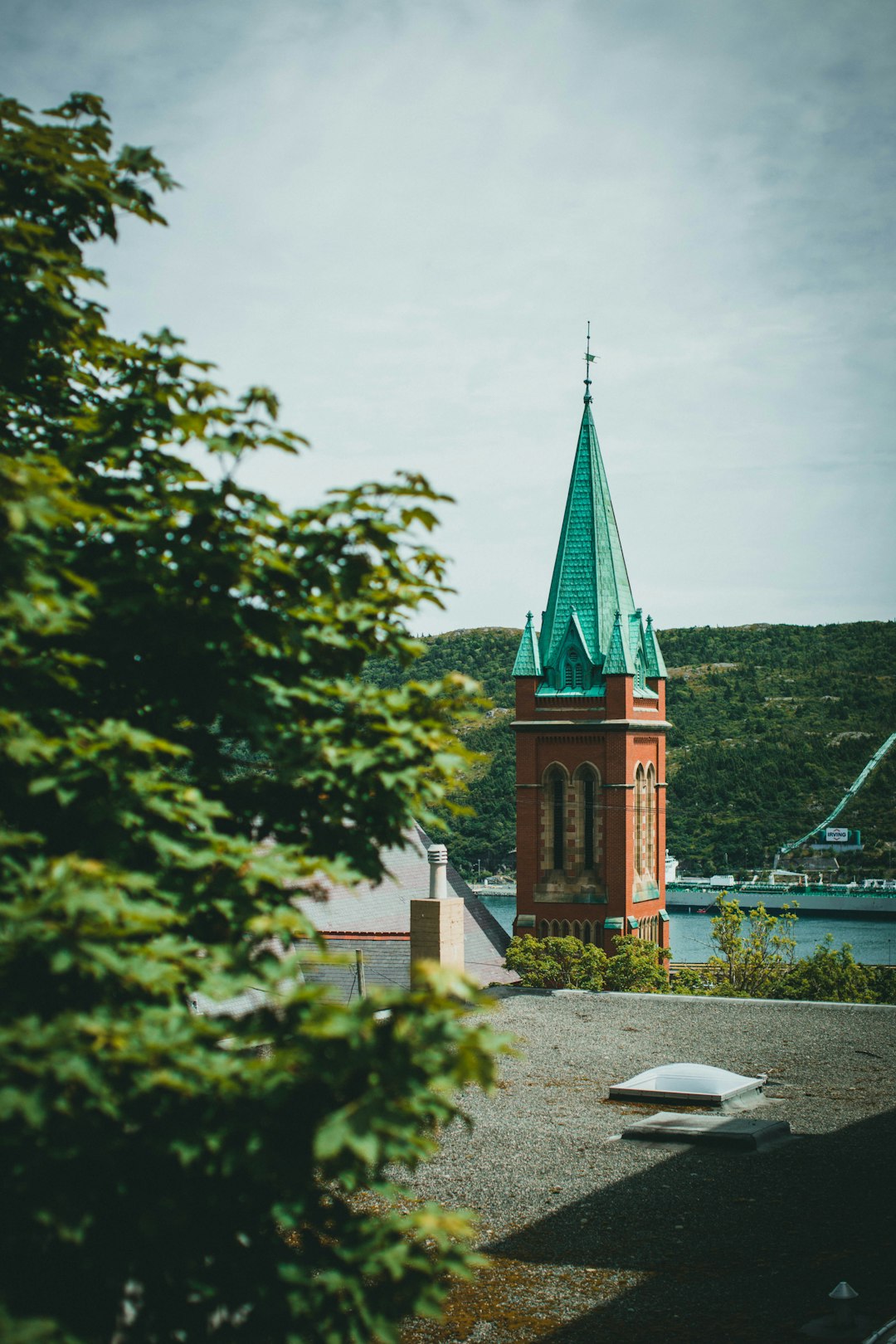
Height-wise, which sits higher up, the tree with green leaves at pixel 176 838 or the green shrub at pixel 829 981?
the tree with green leaves at pixel 176 838

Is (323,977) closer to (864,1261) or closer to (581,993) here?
(581,993)

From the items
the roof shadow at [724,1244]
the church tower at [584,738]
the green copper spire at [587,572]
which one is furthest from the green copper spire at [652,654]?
the roof shadow at [724,1244]

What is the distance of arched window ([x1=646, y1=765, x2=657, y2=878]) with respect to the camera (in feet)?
185

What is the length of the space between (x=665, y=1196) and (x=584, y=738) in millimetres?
39458

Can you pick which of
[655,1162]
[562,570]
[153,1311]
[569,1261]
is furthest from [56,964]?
[562,570]

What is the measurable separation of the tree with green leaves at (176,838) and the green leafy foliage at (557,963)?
3725 cm

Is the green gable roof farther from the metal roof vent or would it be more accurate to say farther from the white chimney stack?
the metal roof vent

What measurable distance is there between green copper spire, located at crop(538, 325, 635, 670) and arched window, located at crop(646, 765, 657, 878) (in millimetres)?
6929

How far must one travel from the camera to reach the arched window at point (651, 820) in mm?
56531

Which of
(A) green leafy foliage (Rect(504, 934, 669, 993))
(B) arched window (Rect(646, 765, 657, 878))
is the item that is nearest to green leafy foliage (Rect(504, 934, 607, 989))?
(A) green leafy foliage (Rect(504, 934, 669, 993))

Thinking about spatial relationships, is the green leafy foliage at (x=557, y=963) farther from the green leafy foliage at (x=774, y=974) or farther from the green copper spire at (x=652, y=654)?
the green copper spire at (x=652, y=654)

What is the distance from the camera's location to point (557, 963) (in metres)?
44.2

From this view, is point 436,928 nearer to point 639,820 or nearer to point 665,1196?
point 665,1196

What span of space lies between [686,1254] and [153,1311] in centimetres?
870
